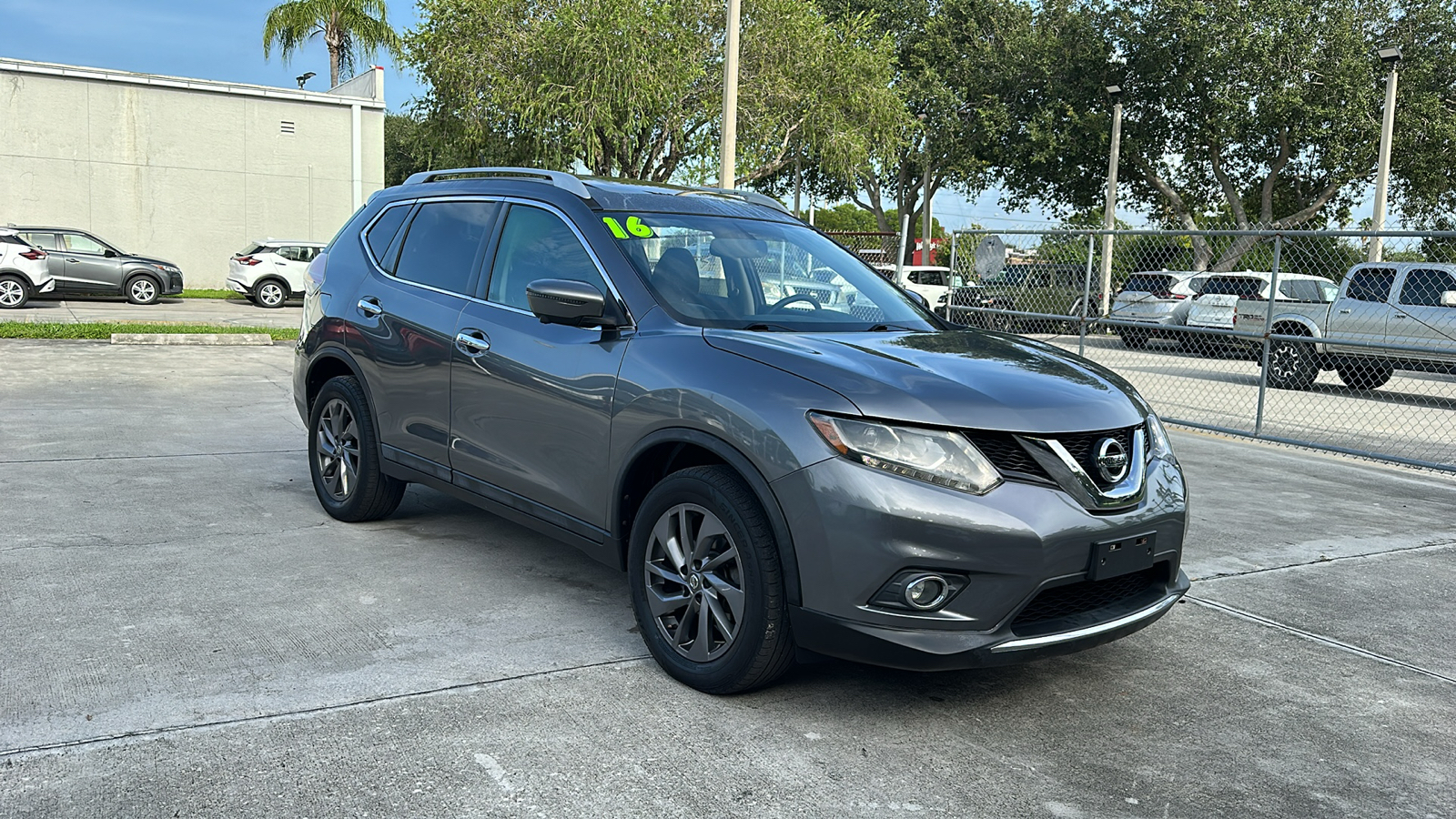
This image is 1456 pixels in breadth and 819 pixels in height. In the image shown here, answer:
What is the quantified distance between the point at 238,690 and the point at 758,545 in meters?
1.74

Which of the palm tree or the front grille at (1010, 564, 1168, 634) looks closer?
the front grille at (1010, 564, 1168, 634)

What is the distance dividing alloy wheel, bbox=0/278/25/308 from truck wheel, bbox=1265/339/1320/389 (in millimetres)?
21825

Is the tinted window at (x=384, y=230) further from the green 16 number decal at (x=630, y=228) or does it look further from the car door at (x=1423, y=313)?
the car door at (x=1423, y=313)

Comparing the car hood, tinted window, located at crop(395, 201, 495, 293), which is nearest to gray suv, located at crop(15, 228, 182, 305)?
tinted window, located at crop(395, 201, 495, 293)

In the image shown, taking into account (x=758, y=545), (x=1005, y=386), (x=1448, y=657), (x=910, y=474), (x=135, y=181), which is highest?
(x=135, y=181)

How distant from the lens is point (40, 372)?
11.9 metres

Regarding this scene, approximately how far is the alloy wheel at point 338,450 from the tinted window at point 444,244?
849 mm

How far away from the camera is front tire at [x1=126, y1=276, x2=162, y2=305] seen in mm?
24453

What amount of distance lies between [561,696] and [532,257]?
1.94 m

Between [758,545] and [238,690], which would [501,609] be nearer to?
[238,690]

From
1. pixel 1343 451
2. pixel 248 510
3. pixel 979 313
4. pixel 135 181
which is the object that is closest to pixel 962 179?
pixel 135 181

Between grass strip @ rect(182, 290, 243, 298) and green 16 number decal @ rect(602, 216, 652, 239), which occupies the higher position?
green 16 number decal @ rect(602, 216, 652, 239)

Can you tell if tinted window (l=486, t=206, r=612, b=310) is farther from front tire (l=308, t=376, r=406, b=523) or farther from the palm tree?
the palm tree

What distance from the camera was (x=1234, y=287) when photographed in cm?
2169
